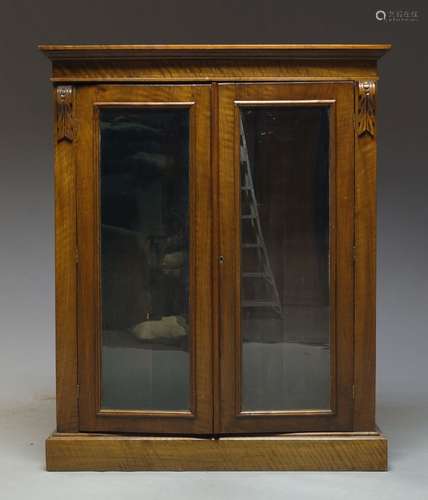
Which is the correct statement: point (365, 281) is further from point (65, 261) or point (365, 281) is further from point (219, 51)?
point (65, 261)

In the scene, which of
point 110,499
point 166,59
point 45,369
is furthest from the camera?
point 45,369

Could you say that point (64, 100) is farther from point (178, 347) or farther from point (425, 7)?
point (425, 7)

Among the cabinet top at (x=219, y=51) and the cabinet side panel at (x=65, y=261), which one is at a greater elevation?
the cabinet top at (x=219, y=51)

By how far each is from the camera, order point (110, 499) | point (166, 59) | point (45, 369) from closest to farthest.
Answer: point (110, 499), point (166, 59), point (45, 369)

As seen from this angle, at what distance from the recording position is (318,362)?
4.39 metres

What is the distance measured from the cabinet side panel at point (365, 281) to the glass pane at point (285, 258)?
124 millimetres

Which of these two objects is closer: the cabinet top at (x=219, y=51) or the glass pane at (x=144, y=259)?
the cabinet top at (x=219, y=51)

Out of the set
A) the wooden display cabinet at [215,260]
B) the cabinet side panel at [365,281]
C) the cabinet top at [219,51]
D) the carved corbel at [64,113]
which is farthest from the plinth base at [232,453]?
the cabinet top at [219,51]

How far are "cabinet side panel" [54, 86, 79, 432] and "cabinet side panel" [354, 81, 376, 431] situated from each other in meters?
1.16

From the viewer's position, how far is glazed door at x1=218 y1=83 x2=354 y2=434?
4340 millimetres

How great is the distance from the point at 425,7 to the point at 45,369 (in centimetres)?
299

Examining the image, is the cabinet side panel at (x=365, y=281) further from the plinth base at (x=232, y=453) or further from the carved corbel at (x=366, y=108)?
the plinth base at (x=232, y=453)

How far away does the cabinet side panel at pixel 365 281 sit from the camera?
14.2 ft

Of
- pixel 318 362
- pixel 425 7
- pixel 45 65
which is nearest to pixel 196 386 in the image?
pixel 318 362
